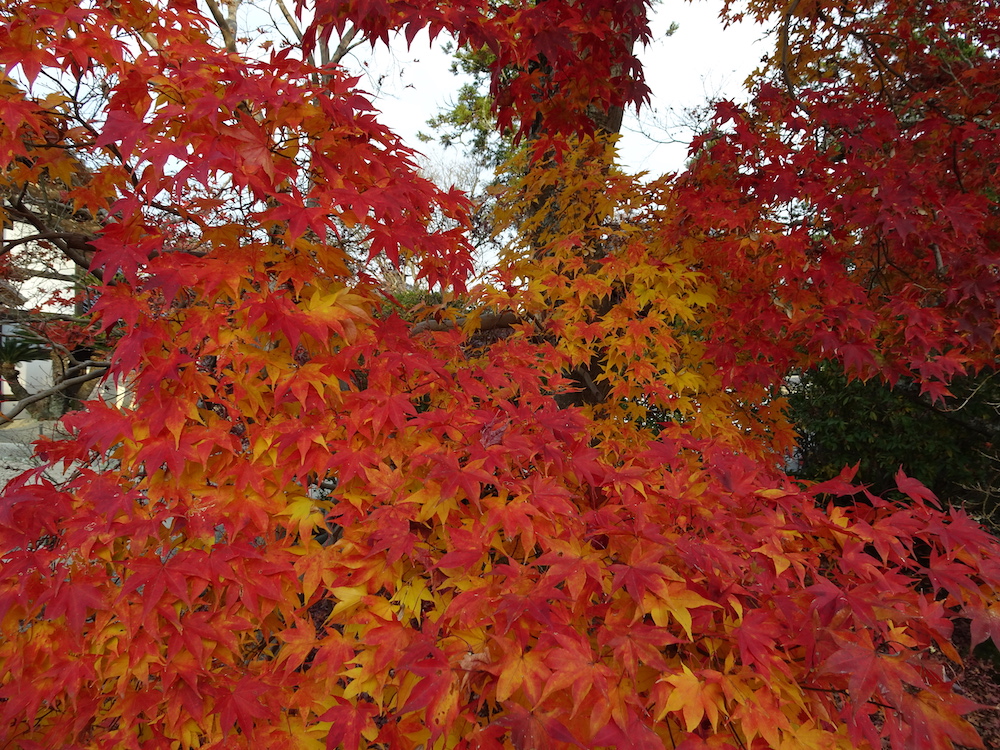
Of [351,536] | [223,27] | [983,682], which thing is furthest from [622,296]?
[223,27]

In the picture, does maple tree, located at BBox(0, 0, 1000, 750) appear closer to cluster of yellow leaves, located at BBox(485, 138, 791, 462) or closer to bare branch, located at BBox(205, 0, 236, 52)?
cluster of yellow leaves, located at BBox(485, 138, 791, 462)

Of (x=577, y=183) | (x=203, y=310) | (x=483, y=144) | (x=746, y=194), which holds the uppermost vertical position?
(x=483, y=144)

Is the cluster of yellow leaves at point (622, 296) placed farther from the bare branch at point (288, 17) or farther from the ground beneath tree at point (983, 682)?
the bare branch at point (288, 17)

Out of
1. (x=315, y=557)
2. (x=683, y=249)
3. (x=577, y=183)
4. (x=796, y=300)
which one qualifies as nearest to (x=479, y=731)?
(x=315, y=557)

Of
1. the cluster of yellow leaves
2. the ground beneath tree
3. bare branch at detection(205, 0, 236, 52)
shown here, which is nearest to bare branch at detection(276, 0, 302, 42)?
bare branch at detection(205, 0, 236, 52)

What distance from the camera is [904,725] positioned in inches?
48.5

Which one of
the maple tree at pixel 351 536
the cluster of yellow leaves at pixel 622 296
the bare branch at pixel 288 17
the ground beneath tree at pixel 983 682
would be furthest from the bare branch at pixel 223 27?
the ground beneath tree at pixel 983 682

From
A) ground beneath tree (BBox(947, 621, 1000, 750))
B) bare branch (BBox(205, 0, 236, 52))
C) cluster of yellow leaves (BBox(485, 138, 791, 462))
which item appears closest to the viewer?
cluster of yellow leaves (BBox(485, 138, 791, 462))

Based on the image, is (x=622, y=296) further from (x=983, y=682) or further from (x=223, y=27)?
(x=223, y=27)

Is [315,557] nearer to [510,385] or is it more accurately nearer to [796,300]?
[510,385]

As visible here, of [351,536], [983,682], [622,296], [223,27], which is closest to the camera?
[351,536]

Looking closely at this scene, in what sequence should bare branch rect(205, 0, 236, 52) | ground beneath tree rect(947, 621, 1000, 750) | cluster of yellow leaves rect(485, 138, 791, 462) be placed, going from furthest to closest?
bare branch rect(205, 0, 236, 52) → ground beneath tree rect(947, 621, 1000, 750) → cluster of yellow leaves rect(485, 138, 791, 462)

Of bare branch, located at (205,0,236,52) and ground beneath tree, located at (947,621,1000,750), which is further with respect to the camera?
bare branch, located at (205,0,236,52)

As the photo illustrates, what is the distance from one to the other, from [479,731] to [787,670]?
0.76 meters
